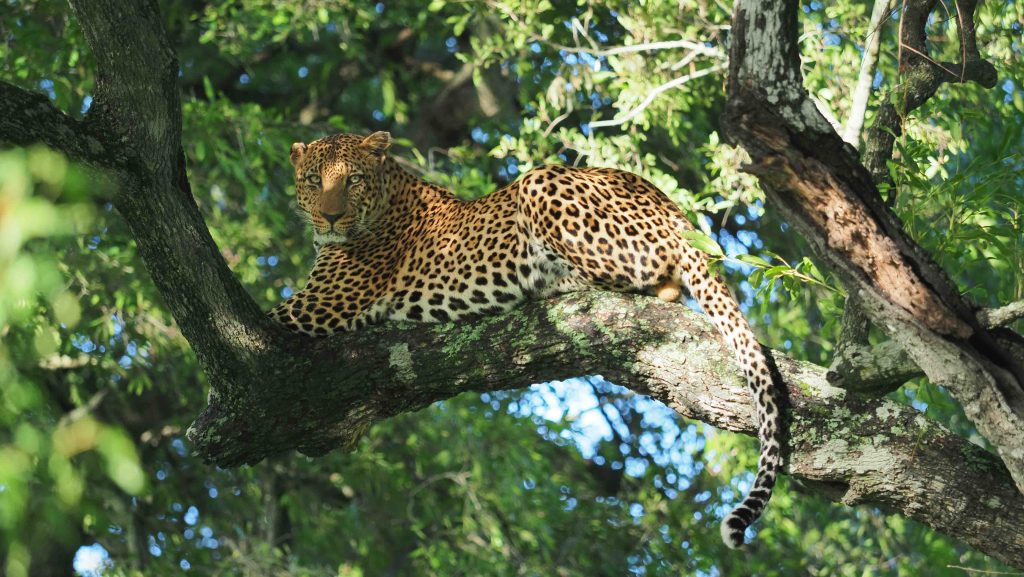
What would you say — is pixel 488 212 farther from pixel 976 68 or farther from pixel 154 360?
pixel 154 360

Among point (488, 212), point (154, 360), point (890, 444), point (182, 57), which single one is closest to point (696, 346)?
point (890, 444)

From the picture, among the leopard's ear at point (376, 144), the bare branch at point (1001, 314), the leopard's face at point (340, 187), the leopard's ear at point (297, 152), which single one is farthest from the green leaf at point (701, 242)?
the leopard's ear at point (297, 152)

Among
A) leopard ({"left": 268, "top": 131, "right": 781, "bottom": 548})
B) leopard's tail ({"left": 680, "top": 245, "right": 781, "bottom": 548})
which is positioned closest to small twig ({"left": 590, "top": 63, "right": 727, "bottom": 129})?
leopard ({"left": 268, "top": 131, "right": 781, "bottom": 548})

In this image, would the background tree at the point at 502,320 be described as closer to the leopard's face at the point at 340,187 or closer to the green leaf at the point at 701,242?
the green leaf at the point at 701,242

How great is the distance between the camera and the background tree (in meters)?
5.37

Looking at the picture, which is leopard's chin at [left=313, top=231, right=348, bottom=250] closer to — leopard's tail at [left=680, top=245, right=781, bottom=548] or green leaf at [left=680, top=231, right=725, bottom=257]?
leopard's tail at [left=680, top=245, right=781, bottom=548]

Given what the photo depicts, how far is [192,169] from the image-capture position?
40.1 feet

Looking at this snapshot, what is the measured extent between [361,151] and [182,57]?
731 centimetres

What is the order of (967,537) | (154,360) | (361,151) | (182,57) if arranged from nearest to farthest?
(967,537) < (361,151) < (154,360) < (182,57)

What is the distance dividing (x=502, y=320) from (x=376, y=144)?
2.24 m

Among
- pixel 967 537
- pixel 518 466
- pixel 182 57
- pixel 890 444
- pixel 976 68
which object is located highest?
pixel 182 57

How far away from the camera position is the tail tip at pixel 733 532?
4.93m

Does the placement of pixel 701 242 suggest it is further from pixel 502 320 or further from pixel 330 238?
pixel 330 238

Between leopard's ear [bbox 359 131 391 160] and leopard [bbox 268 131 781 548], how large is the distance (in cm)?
1
